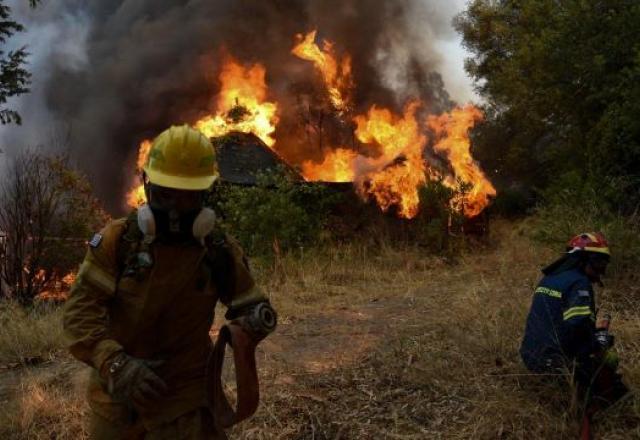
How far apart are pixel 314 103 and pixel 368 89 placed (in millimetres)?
1723

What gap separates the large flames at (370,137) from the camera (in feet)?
46.0

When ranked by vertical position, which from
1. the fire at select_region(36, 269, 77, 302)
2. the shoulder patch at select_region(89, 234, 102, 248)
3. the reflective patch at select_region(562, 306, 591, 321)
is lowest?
A: the fire at select_region(36, 269, 77, 302)

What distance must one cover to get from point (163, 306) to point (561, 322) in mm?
2336

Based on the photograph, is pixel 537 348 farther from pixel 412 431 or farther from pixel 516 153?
pixel 516 153

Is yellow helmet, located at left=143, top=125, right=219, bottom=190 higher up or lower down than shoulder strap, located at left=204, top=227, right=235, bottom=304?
higher up

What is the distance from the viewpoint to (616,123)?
28.9 feet

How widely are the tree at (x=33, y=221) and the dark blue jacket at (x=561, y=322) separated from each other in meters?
9.85

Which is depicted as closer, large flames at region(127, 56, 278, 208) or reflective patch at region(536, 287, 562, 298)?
reflective patch at region(536, 287, 562, 298)

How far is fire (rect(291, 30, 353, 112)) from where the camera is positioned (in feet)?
62.4

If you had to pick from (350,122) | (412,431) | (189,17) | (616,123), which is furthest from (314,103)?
(412,431)

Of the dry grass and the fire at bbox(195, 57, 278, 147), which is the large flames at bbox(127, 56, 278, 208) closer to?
the fire at bbox(195, 57, 278, 147)

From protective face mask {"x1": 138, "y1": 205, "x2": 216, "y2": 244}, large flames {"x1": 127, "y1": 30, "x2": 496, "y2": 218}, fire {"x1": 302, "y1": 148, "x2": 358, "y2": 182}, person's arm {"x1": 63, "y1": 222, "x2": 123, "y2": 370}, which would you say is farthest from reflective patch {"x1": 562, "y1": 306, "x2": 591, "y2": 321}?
fire {"x1": 302, "y1": 148, "x2": 358, "y2": 182}

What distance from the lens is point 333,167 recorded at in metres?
17.1

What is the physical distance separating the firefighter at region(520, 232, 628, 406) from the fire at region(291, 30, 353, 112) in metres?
15.4
